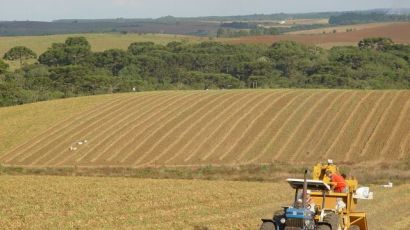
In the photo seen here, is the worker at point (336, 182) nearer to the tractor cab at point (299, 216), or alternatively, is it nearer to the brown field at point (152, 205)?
the tractor cab at point (299, 216)

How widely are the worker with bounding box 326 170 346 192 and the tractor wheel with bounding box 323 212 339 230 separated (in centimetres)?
154

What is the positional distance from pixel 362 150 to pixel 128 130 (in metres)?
16.4

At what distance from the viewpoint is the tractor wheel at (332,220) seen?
54.5ft

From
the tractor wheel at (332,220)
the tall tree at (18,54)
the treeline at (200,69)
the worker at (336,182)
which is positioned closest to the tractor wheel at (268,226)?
the tractor wheel at (332,220)

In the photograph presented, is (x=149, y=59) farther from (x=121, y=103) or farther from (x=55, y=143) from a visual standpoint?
(x=55, y=143)

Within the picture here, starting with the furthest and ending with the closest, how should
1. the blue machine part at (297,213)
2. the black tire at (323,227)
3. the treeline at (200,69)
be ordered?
the treeline at (200,69)
the black tire at (323,227)
the blue machine part at (297,213)

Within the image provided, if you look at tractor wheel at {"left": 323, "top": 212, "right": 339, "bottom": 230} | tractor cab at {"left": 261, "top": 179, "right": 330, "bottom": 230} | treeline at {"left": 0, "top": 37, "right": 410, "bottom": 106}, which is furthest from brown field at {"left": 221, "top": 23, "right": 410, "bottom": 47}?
tractor cab at {"left": 261, "top": 179, "right": 330, "bottom": 230}

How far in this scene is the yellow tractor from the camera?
52.4ft

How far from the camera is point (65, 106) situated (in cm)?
6291

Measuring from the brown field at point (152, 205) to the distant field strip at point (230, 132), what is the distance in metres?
14.2

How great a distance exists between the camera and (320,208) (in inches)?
703

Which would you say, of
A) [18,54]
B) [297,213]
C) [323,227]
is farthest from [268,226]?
[18,54]

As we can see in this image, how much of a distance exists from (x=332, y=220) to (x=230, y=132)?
33510 millimetres

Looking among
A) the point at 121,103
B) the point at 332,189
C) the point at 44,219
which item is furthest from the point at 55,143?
the point at 332,189
